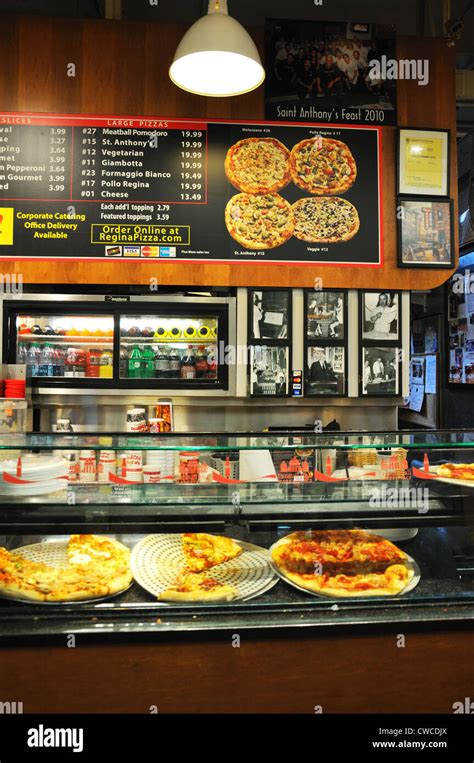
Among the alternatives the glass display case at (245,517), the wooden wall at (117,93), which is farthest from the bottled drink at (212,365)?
the glass display case at (245,517)

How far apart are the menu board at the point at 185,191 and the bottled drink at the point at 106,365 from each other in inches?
26.9

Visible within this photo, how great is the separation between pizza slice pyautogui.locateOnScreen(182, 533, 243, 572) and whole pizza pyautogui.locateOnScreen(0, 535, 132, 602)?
23 centimetres

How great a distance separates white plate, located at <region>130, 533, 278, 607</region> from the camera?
77.9 inches

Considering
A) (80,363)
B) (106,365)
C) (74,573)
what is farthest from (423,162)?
(74,573)

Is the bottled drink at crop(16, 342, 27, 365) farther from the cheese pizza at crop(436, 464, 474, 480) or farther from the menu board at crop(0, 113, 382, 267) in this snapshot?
the cheese pizza at crop(436, 464, 474, 480)

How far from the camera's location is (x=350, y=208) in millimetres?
4141

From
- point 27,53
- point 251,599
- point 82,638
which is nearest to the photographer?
point 82,638

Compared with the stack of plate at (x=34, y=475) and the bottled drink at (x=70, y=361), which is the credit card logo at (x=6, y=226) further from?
the stack of plate at (x=34, y=475)

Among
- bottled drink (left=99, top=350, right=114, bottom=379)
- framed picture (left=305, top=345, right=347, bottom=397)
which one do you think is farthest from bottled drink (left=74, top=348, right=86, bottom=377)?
framed picture (left=305, top=345, right=347, bottom=397)

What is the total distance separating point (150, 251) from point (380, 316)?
5.64 ft

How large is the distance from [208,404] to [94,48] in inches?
104

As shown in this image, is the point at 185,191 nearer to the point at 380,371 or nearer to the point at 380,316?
the point at 380,316
